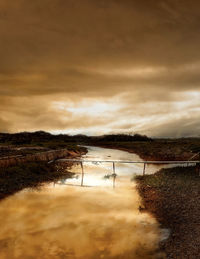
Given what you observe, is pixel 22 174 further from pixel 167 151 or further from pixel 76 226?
pixel 167 151

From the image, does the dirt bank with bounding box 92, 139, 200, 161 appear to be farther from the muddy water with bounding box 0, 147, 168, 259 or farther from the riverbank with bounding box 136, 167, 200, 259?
the muddy water with bounding box 0, 147, 168, 259

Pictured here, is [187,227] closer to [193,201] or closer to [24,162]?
[193,201]

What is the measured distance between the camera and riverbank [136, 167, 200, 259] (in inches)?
285

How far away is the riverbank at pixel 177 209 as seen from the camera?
285 inches

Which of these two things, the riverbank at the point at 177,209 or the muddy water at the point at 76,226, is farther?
the muddy water at the point at 76,226

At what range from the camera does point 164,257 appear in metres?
7.05

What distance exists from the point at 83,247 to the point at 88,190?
800cm

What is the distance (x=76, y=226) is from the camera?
33.0 feet

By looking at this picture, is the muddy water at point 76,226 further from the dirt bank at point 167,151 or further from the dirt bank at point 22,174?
the dirt bank at point 167,151

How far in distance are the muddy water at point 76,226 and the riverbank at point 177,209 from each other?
51 centimetres

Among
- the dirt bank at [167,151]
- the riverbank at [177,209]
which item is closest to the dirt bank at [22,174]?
the riverbank at [177,209]

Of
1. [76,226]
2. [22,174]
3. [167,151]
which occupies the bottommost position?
[76,226]

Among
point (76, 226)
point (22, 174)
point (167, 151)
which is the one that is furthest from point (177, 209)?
point (167, 151)

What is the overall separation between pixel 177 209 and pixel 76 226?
4.63 m
